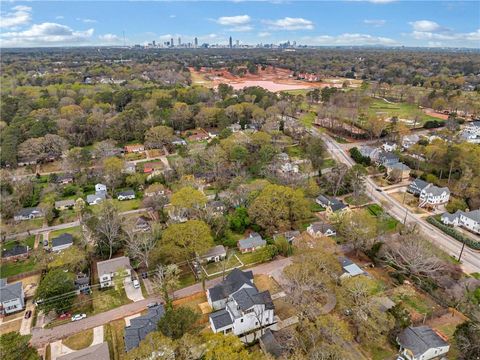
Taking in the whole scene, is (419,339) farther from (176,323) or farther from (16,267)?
(16,267)

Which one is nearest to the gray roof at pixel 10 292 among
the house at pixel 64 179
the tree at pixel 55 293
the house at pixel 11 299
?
the house at pixel 11 299

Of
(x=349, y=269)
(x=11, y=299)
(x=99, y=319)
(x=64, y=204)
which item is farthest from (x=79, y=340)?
(x=64, y=204)

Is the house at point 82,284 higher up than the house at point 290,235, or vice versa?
the house at point 290,235

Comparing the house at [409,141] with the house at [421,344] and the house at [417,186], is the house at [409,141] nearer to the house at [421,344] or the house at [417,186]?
the house at [417,186]

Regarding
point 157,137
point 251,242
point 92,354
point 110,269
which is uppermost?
point 157,137

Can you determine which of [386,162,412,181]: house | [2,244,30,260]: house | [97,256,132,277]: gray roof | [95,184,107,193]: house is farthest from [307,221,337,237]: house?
[2,244,30,260]: house

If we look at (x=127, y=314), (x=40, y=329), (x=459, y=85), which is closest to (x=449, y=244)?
(x=127, y=314)

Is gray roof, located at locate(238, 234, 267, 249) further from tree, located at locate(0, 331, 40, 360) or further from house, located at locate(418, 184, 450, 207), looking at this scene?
house, located at locate(418, 184, 450, 207)
